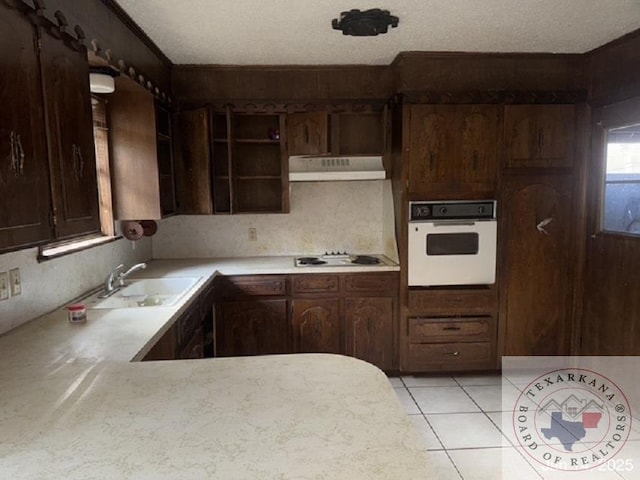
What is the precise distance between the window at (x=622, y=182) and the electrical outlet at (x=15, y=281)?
11.1ft

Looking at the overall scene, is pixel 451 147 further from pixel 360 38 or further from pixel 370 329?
pixel 370 329

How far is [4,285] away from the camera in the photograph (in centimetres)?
173

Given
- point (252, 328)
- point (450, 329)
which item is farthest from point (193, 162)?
point (450, 329)

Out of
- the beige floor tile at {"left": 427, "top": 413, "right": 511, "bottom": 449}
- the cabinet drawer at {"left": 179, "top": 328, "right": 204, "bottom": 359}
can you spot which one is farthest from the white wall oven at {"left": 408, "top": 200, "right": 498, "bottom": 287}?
the cabinet drawer at {"left": 179, "top": 328, "right": 204, "bottom": 359}

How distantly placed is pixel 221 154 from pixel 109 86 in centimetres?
133

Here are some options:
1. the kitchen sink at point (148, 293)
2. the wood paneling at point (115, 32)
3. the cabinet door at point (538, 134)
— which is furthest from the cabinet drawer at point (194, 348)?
the cabinet door at point (538, 134)

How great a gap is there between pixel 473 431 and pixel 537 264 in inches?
54.4

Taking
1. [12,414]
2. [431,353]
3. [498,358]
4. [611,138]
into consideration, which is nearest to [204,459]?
[12,414]

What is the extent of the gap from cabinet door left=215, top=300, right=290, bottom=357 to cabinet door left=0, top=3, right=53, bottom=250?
1.91 m

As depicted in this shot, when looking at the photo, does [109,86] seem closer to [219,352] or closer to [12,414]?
[12,414]

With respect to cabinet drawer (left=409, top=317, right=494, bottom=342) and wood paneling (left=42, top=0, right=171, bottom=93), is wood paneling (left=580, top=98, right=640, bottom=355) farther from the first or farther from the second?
wood paneling (left=42, top=0, right=171, bottom=93)

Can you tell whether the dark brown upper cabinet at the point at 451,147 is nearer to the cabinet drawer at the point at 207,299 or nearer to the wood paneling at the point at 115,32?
the cabinet drawer at the point at 207,299

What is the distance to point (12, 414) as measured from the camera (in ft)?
3.69

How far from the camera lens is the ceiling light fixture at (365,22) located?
89.6 inches
